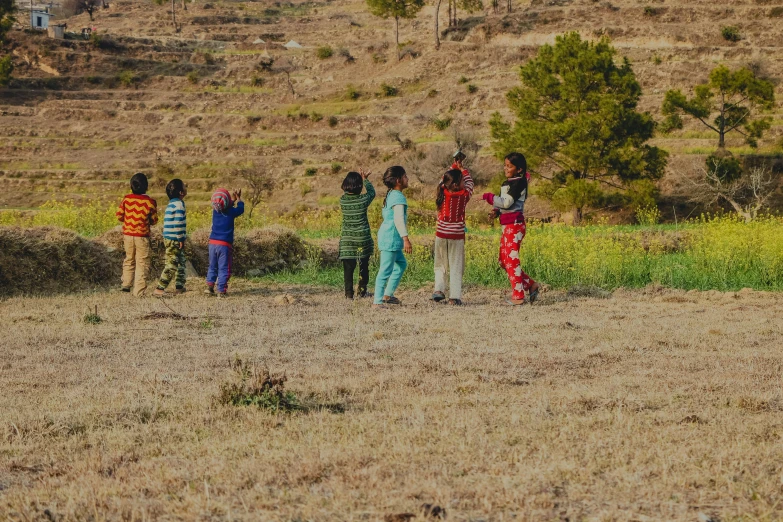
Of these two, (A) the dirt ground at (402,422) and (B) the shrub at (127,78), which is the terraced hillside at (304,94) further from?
(A) the dirt ground at (402,422)

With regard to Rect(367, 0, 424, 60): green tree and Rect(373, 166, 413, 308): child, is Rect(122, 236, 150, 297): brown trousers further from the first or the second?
Rect(367, 0, 424, 60): green tree

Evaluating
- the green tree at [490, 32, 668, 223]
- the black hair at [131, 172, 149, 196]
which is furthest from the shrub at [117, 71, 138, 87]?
the black hair at [131, 172, 149, 196]

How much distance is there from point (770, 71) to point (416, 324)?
4737 cm

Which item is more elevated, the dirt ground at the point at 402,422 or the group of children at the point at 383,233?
the group of children at the point at 383,233

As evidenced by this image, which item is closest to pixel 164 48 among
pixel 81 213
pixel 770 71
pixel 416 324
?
pixel 770 71

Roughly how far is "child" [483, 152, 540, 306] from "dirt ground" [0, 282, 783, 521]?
66.8 inches

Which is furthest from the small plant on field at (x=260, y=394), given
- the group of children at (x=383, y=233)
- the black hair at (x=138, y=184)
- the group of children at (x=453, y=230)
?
the black hair at (x=138, y=184)

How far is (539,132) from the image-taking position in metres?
38.7

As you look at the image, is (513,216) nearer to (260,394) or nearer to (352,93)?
(260,394)

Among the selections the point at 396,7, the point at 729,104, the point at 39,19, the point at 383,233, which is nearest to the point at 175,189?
the point at 383,233

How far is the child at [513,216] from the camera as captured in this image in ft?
37.2

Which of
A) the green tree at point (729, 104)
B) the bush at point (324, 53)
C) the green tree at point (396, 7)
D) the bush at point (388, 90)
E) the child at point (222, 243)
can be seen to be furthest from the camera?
the bush at point (324, 53)

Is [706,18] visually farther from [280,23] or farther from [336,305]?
[336,305]

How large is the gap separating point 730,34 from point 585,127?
25.7m
